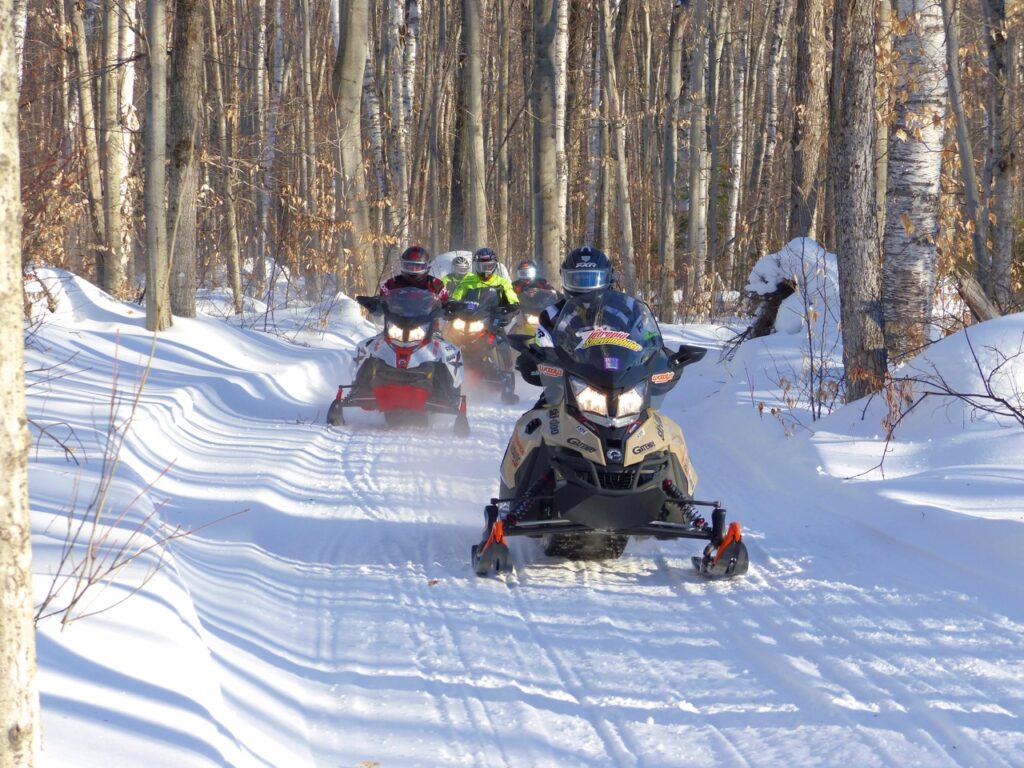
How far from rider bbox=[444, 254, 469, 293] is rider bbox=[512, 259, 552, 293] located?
855 millimetres

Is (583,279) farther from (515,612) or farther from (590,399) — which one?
(515,612)

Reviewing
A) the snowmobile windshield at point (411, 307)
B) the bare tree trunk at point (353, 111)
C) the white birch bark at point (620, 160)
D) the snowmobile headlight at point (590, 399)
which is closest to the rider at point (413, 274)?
the snowmobile windshield at point (411, 307)

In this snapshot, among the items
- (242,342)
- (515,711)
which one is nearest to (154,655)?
(515,711)

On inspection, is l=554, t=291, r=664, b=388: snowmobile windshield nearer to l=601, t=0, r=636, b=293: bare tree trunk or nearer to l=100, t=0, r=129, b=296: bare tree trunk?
l=100, t=0, r=129, b=296: bare tree trunk

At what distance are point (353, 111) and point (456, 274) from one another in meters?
5.12

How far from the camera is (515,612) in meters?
5.81

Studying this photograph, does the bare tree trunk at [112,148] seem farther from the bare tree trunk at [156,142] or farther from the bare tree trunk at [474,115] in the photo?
the bare tree trunk at [474,115]

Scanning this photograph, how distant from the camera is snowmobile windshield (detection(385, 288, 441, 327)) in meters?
11.8

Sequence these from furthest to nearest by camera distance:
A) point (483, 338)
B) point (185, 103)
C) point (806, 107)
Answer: point (806, 107) → point (483, 338) → point (185, 103)

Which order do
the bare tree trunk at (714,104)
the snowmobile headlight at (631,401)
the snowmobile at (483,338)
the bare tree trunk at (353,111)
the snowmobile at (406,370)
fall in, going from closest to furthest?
the snowmobile headlight at (631,401)
the snowmobile at (406,370)
the snowmobile at (483,338)
the bare tree trunk at (353,111)
the bare tree trunk at (714,104)

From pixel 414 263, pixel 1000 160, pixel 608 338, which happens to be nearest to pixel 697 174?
pixel 1000 160

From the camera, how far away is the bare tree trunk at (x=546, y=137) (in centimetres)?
1920

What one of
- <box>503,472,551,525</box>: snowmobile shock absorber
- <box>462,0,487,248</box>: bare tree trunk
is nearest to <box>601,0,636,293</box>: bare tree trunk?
<box>462,0,487,248</box>: bare tree trunk

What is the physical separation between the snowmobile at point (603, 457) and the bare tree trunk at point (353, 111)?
13798mm
